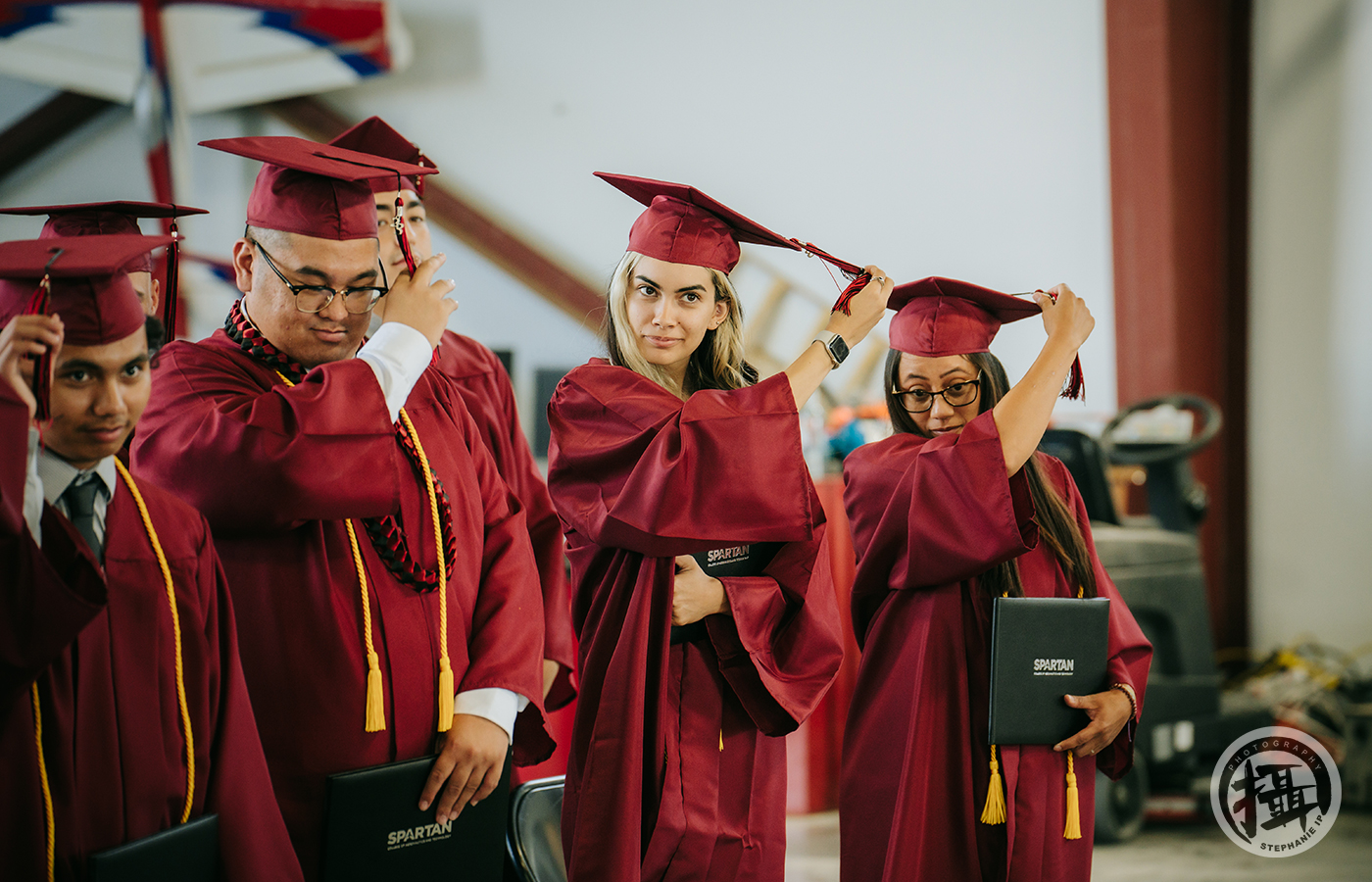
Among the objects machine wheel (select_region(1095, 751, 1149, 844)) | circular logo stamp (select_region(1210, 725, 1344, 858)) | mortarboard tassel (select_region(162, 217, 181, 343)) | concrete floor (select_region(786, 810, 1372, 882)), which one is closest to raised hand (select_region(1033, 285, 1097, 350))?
mortarboard tassel (select_region(162, 217, 181, 343))

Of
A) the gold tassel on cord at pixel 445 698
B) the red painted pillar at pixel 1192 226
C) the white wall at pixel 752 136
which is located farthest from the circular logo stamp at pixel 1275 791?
the gold tassel on cord at pixel 445 698

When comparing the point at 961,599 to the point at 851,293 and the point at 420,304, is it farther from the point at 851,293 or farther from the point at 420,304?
the point at 420,304

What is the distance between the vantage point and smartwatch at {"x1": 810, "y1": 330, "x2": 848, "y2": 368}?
195 centimetres

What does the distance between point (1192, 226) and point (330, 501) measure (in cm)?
494

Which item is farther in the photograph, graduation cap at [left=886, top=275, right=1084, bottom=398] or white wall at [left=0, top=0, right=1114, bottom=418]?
white wall at [left=0, top=0, right=1114, bottom=418]

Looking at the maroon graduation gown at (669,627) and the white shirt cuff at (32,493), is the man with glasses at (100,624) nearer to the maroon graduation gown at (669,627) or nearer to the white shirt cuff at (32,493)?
the white shirt cuff at (32,493)

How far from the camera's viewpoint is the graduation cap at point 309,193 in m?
1.62

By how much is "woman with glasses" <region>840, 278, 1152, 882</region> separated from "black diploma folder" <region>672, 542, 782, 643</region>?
0.21 metres

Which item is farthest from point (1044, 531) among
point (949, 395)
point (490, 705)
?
point (490, 705)

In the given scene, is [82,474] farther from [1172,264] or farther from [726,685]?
[1172,264]

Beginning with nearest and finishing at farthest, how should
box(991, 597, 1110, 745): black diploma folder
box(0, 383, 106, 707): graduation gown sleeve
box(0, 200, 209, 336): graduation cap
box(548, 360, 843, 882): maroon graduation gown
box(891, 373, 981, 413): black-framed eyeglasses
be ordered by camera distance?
box(0, 383, 106, 707): graduation gown sleeve → box(0, 200, 209, 336): graduation cap → box(548, 360, 843, 882): maroon graduation gown → box(991, 597, 1110, 745): black diploma folder → box(891, 373, 981, 413): black-framed eyeglasses

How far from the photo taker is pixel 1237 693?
15.7ft

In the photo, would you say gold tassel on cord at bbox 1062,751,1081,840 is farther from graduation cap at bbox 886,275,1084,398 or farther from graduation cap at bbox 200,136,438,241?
graduation cap at bbox 200,136,438,241

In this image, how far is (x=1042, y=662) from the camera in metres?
1.91
